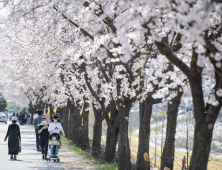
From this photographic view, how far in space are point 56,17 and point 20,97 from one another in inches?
2283

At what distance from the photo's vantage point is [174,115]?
8961 mm

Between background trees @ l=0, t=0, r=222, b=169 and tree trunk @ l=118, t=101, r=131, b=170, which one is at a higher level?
background trees @ l=0, t=0, r=222, b=169

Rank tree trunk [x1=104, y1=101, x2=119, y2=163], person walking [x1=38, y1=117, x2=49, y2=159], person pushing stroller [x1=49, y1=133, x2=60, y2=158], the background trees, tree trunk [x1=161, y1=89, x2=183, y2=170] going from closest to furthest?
1. the background trees
2. tree trunk [x1=161, y1=89, x2=183, y2=170]
3. person pushing stroller [x1=49, y1=133, x2=60, y2=158]
4. tree trunk [x1=104, y1=101, x2=119, y2=163]
5. person walking [x1=38, y1=117, x2=49, y2=159]

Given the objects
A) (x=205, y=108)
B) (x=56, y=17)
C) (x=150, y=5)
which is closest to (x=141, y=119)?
(x=56, y=17)

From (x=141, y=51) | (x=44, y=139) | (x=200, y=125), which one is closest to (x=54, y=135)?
(x=44, y=139)

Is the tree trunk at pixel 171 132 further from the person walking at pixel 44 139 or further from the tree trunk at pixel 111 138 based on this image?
the person walking at pixel 44 139

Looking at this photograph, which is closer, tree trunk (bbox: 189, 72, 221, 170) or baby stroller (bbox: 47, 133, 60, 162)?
tree trunk (bbox: 189, 72, 221, 170)

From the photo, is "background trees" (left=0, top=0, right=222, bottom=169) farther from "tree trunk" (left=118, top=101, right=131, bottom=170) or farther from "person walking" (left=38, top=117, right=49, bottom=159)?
"person walking" (left=38, top=117, right=49, bottom=159)

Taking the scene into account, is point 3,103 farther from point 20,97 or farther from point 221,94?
point 221,94

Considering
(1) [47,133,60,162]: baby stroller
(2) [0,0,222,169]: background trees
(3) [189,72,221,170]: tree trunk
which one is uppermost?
(2) [0,0,222,169]: background trees

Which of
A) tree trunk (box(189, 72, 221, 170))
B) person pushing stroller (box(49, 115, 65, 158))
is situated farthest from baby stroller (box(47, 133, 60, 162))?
tree trunk (box(189, 72, 221, 170))

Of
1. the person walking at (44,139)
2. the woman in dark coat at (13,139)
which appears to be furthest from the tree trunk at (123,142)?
the woman in dark coat at (13,139)

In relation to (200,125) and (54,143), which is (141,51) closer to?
(200,125)

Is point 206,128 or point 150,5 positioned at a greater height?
point 150,5
